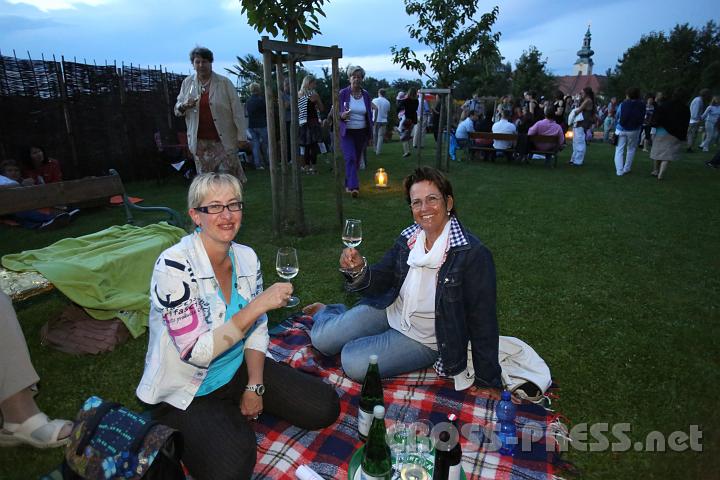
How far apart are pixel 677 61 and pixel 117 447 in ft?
192

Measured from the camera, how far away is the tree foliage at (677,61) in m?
41.7

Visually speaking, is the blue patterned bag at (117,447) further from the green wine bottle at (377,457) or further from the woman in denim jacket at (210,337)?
the green wine bottle at (377,457)

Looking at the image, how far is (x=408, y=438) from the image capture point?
7.64ft

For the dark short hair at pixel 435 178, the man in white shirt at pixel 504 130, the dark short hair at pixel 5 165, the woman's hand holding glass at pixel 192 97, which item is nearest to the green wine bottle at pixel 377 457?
the dark short hair at pixel 435 178

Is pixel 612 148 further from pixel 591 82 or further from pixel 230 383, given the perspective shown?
pixel 591 82

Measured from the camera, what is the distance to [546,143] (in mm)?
13789

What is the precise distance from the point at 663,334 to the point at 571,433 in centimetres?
207

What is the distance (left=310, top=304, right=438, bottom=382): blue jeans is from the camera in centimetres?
346

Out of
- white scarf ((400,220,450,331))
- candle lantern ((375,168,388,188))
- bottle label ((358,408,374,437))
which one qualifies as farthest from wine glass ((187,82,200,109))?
bottle label ((358,408,374,437))

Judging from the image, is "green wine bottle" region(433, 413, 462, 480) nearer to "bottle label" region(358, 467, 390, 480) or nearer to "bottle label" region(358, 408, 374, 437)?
"bottle label" region(358, 467, 390, 480)

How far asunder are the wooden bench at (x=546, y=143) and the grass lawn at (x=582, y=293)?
2.95 m

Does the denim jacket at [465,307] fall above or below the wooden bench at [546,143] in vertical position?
below

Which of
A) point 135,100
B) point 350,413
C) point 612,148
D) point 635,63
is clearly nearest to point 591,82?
point 635,63

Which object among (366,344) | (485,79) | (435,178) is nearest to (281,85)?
(435,178)
